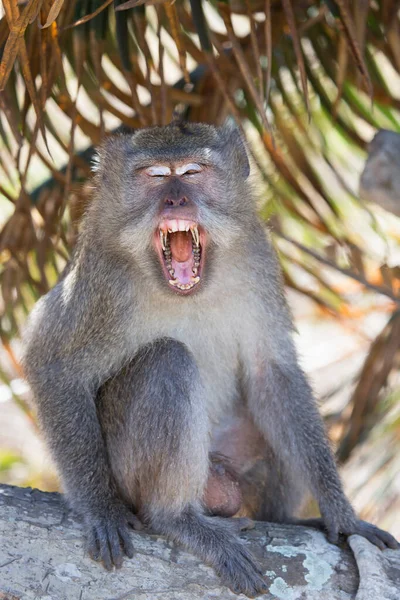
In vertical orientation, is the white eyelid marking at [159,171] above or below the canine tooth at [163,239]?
above

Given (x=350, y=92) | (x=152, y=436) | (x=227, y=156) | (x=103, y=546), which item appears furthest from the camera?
(x=350, y=92)

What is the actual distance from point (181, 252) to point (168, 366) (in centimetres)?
59

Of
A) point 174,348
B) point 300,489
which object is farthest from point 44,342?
point 300,489

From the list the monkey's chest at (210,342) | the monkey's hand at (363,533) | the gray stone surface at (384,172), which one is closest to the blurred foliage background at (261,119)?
the gray stone surface at (384,172)

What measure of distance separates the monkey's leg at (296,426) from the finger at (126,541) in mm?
1054

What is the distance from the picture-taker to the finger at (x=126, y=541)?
4.03m

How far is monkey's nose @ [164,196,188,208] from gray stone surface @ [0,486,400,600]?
146cm

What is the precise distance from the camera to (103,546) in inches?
157

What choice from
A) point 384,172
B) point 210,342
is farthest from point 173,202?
point 384,172

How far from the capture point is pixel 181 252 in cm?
464

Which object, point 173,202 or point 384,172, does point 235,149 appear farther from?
point 384,172

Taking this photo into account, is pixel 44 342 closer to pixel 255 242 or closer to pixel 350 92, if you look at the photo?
pixel 255 242

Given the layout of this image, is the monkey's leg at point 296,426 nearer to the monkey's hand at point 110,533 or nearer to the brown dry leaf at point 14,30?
the monkey's hand at point 110,533

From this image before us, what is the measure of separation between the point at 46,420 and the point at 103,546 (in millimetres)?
783
